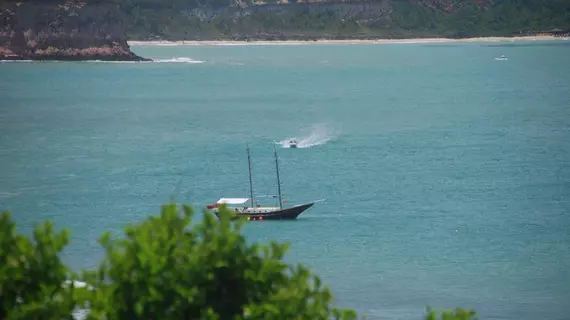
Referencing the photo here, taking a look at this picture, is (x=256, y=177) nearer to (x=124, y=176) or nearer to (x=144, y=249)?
(x=124, y=176)

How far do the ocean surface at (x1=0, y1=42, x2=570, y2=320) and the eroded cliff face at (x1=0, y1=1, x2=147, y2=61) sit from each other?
15982 millimetres

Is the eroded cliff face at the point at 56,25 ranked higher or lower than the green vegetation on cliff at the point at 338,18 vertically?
higher

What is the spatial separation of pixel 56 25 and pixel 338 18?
4800 centimetres

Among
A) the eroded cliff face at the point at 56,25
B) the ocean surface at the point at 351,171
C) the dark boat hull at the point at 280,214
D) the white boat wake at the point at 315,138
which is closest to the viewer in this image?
the ocean surface at the point at 351,171

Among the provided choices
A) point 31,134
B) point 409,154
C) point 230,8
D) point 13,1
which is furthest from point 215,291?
point 230,8

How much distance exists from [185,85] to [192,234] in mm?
92780

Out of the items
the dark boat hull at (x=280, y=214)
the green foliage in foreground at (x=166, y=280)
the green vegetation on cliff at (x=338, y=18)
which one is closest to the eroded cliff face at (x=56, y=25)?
the green vegetation on cliff at (x=338, y=18)

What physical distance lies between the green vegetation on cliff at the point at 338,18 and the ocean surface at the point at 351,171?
48.5 m

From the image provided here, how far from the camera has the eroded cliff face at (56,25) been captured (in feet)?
399

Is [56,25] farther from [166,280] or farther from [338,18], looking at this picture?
[166,280]

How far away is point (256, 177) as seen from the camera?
44.5 meters

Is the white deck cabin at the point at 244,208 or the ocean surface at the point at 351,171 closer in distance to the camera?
the ocean surface at the point at 351,171

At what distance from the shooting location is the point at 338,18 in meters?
160

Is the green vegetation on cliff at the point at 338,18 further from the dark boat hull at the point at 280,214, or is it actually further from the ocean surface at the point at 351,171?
the dark boat hull at the point at 280,214
